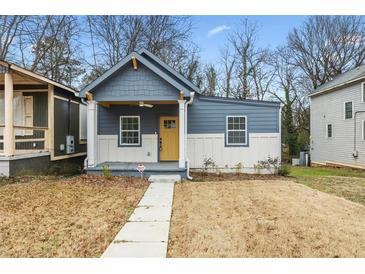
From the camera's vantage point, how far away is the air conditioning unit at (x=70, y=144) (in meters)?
13.2

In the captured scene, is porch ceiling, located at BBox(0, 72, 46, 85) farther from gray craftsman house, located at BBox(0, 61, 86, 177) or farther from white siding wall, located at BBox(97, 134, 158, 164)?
white siding wall, located at BBox(97, 134, 158, 164)

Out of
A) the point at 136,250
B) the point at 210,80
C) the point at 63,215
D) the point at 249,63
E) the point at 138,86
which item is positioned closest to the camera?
the point at 136,250

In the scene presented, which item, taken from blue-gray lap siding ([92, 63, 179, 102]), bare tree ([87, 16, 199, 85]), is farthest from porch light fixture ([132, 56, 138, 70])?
bare tree ([87, 16, 199, 85])

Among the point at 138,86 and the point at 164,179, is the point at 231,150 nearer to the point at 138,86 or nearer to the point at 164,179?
the point at 164,179

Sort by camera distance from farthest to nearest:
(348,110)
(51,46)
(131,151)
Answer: (51,46) → (348,110) → (131,151)

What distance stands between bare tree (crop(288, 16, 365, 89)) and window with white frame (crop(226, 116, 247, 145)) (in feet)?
66.2

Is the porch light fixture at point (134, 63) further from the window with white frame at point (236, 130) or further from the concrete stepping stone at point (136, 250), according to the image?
the concrete stepping stone at point (136, 250)

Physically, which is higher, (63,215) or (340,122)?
(340,122)

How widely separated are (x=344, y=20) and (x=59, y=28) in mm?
25016

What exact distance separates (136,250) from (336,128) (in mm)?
18419

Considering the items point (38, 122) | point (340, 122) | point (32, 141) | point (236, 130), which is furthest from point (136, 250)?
point (340, 122)

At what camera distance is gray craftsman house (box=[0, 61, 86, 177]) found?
10.6 m

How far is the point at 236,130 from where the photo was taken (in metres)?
12.2
